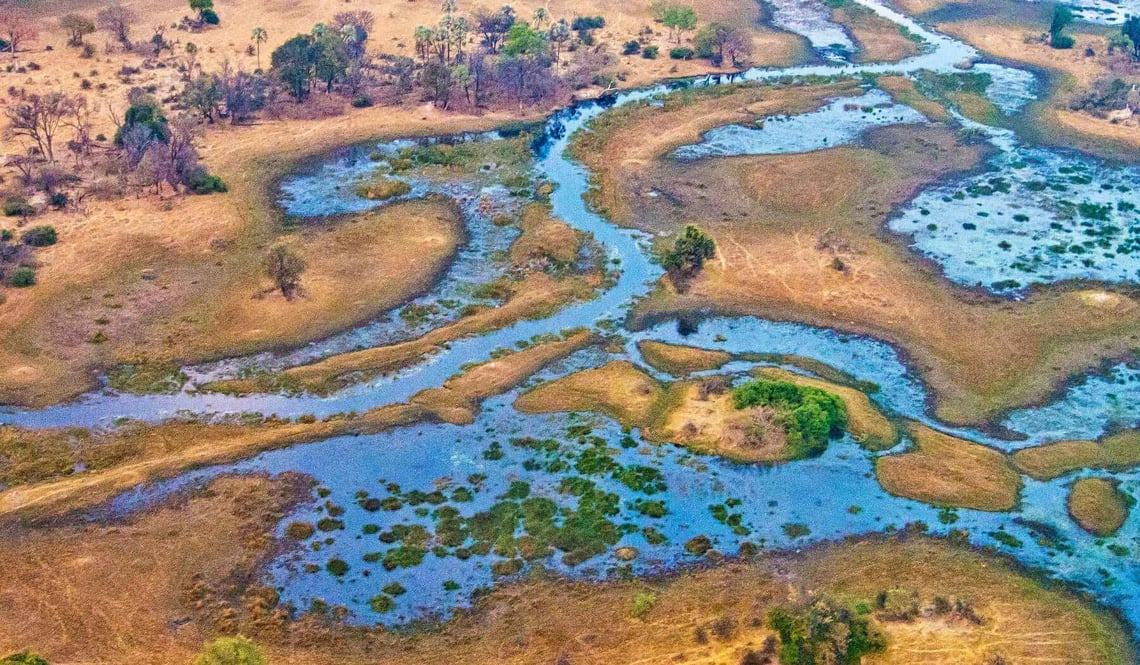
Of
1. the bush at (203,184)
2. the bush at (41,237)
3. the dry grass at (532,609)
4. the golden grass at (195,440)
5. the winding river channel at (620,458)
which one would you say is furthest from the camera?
the bush at (203,184)

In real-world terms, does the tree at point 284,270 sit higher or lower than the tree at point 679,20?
lower

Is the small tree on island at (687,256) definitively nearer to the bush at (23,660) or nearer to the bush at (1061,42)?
the bush at (23,660)

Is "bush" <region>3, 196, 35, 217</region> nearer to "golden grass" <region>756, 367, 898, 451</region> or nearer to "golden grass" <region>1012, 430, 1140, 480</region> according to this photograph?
"golden grass" <region>756, 367, 898, 451</region>


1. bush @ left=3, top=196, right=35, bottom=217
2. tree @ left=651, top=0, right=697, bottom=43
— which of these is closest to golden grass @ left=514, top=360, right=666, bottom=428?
bush @ left=3, top=196, right=35, bottom=217

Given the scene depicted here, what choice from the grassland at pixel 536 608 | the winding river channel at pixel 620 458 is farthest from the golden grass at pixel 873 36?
the grassland at pixel 536 608

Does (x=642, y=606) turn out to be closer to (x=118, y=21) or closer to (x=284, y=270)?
(x=284, y=270)

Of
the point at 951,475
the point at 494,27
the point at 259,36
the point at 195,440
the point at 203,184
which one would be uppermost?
the point at 259,36

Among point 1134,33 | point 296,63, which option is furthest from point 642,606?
point 1134,33

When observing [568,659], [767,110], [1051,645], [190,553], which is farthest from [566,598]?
[767,110]
